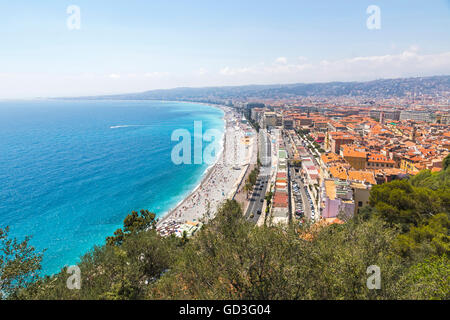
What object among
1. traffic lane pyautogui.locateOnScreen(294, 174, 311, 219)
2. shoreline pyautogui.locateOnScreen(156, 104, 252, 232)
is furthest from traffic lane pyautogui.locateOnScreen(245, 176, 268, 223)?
traffic lane pyautogui.locateOnScreen(294, 174, 311, 219)

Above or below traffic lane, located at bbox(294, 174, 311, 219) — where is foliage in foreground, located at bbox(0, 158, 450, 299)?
above

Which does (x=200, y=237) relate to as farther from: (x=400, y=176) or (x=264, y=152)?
(x=264, y=152)

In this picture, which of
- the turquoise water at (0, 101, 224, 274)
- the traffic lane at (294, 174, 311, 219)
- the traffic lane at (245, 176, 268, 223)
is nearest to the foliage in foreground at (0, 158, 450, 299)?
the traffic lane at (294, 174, 311, 219)

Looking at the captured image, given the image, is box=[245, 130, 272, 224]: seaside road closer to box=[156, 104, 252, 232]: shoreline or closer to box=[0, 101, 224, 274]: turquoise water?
box=[156, 104, 252, 232]: shoreline

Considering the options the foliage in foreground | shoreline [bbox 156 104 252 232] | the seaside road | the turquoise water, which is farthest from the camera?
the seaside road

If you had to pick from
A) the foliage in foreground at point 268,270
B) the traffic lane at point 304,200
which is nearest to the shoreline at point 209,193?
the foliage in foreground at point 268,270

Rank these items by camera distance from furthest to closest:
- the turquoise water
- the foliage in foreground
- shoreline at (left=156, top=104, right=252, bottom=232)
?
shoreline at (left=156, top=104, right=252, bottom=232), the turquoise water, the foliage in foreground

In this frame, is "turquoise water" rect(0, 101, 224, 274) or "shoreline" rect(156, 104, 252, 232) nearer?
"turquoise water" rect(0, 101, 224, 274)

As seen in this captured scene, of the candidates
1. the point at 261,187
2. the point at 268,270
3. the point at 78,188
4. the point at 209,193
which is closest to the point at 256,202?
the point at 261,187

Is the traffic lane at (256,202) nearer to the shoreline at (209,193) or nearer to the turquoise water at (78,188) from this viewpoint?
the shoreline at (209,193)

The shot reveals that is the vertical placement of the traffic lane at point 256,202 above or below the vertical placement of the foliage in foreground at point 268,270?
below

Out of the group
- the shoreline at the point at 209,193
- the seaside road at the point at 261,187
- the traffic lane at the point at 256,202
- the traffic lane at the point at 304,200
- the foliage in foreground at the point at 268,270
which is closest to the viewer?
the foliage in foreground at the point at 268,270
